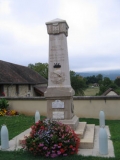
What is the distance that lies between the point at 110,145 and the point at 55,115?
2.20 metres

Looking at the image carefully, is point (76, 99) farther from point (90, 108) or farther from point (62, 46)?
point (62, 46)

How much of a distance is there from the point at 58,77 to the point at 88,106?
15.8 feet

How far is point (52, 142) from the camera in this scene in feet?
17.2

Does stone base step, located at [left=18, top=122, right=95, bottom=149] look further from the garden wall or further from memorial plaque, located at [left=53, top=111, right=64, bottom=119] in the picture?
the garden wall

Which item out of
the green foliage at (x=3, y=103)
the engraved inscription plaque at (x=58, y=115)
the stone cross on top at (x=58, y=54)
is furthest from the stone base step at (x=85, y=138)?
the green foliage at (x=3, y=103)

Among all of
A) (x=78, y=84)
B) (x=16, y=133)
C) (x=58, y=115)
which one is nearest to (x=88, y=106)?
(x=58, y=115)

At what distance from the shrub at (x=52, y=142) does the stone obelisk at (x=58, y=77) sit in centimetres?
183

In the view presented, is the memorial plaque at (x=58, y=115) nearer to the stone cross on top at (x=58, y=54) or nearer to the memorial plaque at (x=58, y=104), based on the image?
the memorial plaque at (x=58, y=104)

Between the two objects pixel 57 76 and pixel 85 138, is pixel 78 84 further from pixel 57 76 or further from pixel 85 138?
pixel 85 138

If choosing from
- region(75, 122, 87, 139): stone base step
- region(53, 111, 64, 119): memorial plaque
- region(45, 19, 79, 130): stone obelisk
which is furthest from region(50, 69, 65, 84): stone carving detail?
region(75, 122, 87, 139): stone base step

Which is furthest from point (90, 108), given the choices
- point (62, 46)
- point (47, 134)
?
point (47, 134)

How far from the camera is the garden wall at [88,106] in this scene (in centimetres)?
1145

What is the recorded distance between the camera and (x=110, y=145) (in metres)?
6.34

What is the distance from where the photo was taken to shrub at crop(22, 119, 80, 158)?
17.2 feet
